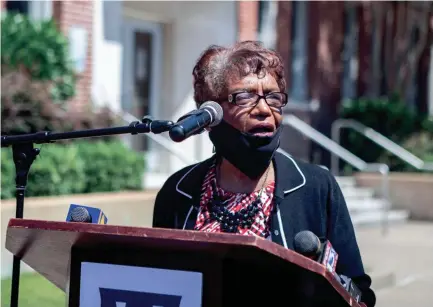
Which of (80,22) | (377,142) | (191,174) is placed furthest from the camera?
(377,142)

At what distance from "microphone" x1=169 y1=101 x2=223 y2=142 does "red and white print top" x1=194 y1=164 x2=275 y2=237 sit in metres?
0.35

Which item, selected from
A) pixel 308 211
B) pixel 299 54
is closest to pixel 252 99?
pixel 308 211

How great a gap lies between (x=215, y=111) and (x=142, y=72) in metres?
11.4

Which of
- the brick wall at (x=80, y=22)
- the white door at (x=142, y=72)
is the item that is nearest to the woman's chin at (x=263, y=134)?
the brick wall at (x=80, y=22)

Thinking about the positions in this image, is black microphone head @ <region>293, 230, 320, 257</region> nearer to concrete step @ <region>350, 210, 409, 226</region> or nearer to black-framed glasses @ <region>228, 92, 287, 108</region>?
black-framed glasses @ <region>228, 92, 287, 108</region>

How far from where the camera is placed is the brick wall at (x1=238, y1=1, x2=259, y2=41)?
13883 mm

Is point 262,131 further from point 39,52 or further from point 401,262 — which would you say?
point 39,52

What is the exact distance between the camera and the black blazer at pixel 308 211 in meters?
2.77

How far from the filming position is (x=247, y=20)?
Answer: 46.2 feet

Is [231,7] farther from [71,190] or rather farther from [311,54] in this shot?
[71,190]

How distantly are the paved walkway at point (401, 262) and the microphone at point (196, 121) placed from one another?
5.19 meters

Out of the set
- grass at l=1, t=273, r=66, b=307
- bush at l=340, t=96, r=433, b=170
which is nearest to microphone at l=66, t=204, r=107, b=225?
grass at l=1, t=273, r=66, b=307

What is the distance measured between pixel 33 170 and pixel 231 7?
21.9 ft

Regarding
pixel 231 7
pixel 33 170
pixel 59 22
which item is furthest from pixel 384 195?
pixel 33 170
